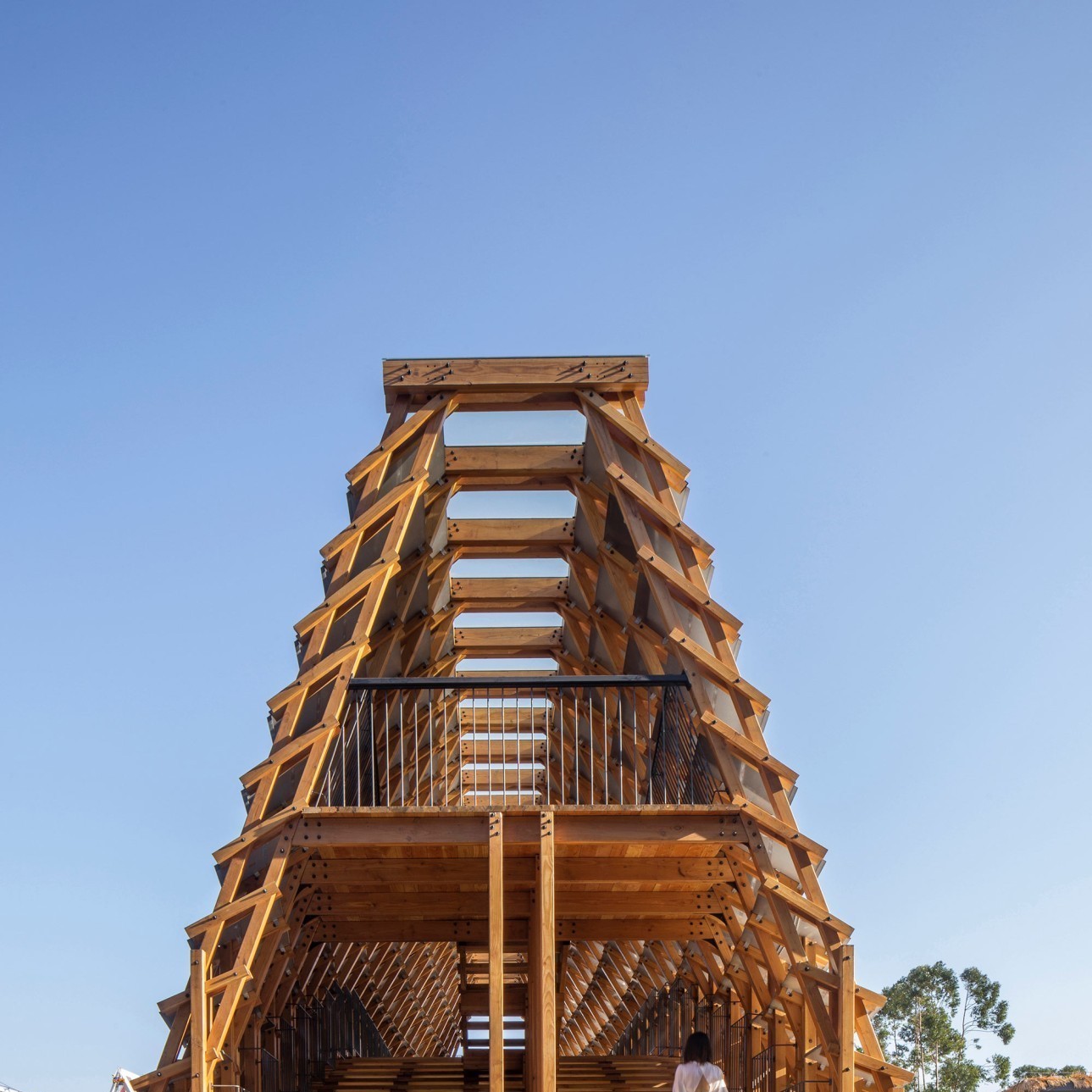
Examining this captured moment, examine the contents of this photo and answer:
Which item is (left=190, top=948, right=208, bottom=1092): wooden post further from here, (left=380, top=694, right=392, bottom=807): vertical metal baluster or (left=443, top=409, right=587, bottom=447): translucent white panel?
(left=443, top=409, right=587, bottom=447): translucent white panel

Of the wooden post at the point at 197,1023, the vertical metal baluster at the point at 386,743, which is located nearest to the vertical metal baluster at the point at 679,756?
the vertical metal baluster at the point at 386,743

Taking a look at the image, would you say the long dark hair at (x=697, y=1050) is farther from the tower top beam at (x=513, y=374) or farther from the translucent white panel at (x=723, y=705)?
the tower top beam at (x=513, y=374)

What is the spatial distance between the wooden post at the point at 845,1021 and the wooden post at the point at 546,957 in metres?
2.30

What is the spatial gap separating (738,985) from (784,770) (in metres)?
5.61

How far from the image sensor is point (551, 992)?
13766mm

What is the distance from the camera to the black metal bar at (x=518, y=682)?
46.0 ft

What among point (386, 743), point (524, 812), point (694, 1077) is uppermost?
point (386, 743)

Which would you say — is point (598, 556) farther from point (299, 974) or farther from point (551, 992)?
point (299, 974)

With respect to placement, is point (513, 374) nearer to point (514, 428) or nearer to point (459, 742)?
point (514, 428)

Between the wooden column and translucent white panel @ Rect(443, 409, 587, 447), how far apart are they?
4.29m

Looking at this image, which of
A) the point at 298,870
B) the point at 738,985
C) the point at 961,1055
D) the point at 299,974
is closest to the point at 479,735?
the point at 299,974

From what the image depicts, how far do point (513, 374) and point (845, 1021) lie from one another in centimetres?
660

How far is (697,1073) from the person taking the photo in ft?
33.3


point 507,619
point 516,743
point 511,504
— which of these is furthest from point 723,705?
point 516,743
